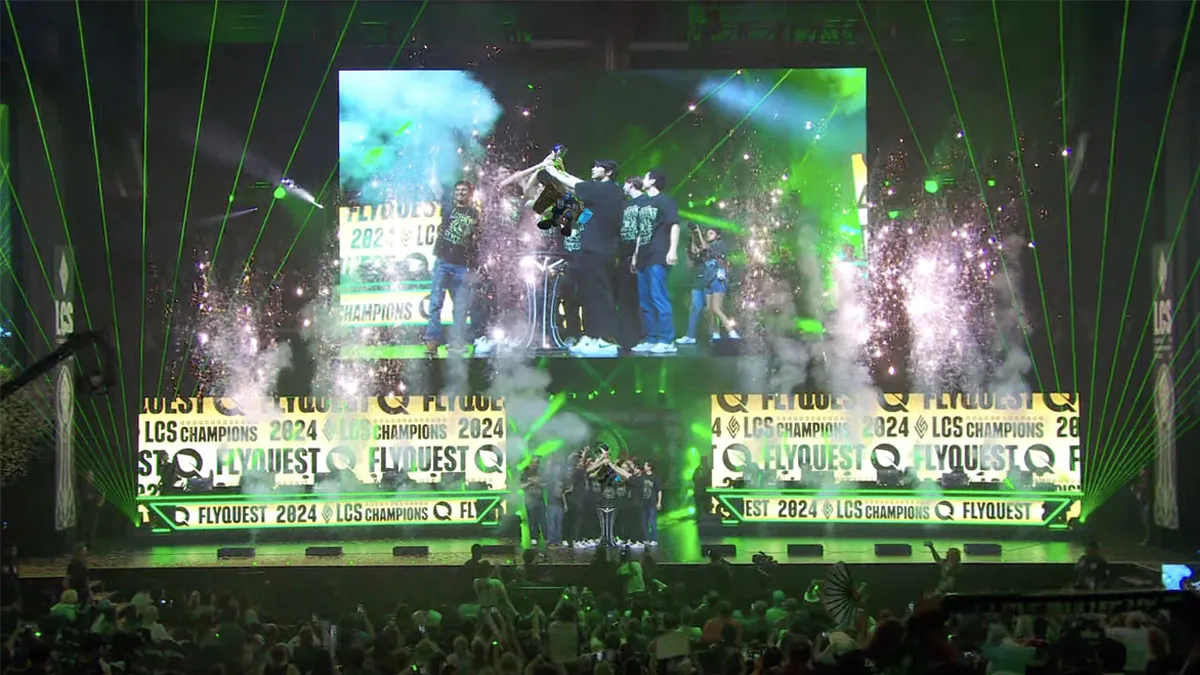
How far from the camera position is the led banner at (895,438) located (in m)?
15.4

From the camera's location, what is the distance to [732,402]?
1574cm

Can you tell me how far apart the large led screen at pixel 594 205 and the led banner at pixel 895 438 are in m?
1.22

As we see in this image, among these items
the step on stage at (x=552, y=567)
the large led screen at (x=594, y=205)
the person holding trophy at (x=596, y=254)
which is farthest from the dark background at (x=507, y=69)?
the step on stage at (x=552, y=567)

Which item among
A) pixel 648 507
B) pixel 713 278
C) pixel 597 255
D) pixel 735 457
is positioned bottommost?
pixel 648 507

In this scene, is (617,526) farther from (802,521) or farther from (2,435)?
(2,435)

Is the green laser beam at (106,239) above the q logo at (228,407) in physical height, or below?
above

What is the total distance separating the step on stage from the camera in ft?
39.0

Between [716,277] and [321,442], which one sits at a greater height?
[716,277]

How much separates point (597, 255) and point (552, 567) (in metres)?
5.31

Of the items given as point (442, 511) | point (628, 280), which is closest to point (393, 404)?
point (442, 511)

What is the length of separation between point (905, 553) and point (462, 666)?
9123mm

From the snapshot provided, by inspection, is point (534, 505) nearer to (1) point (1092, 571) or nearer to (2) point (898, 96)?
(1) point (1092, 571)

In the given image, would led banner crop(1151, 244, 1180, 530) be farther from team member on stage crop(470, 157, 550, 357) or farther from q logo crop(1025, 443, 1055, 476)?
team member on stage crop(470, 157, 550, 357)

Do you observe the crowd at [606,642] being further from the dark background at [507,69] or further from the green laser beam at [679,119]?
the green laser beam at [679,119]
